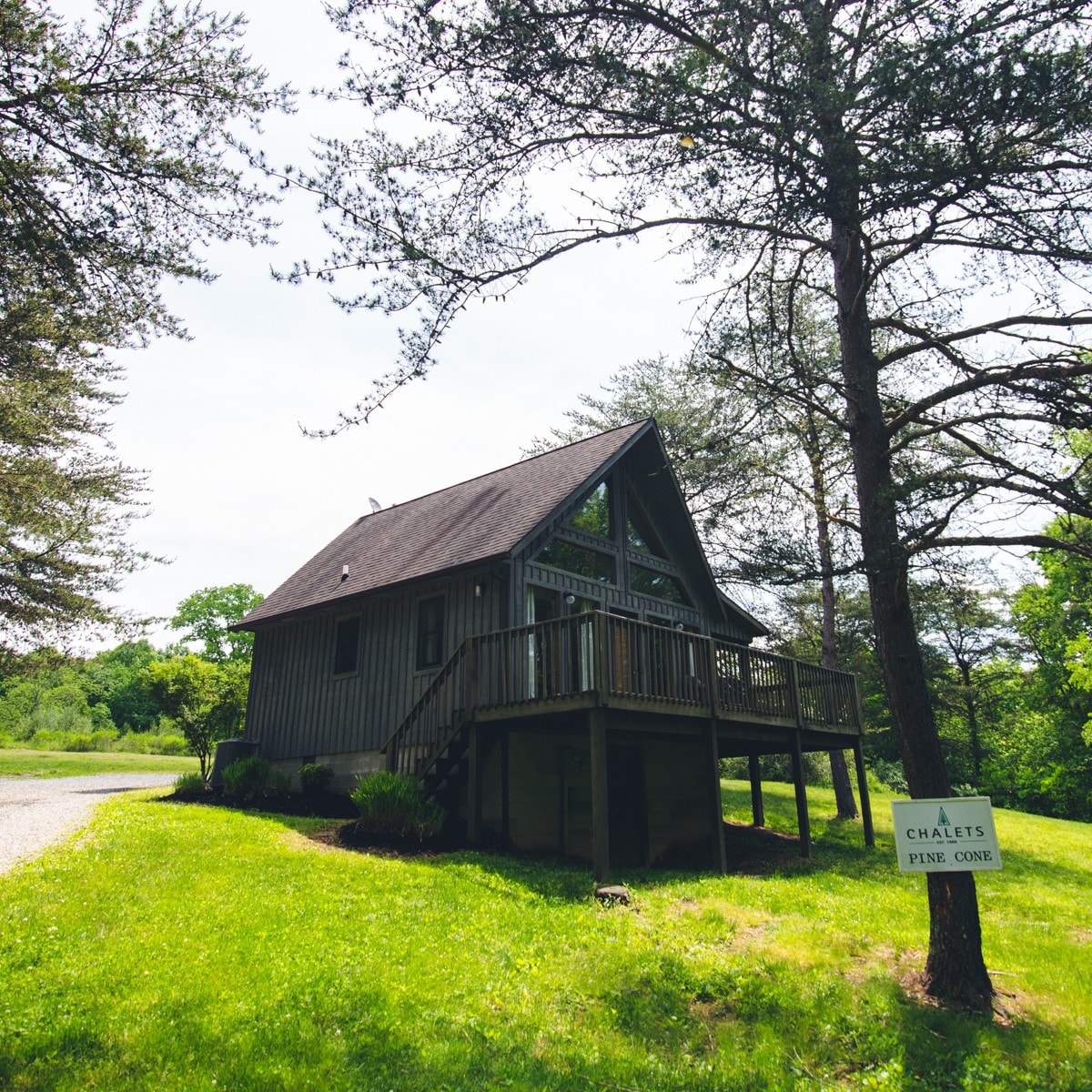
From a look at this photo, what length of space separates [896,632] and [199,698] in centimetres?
1803

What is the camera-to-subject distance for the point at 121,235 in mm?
7434

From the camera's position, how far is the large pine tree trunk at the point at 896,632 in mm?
6824

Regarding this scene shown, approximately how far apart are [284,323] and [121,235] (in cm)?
178

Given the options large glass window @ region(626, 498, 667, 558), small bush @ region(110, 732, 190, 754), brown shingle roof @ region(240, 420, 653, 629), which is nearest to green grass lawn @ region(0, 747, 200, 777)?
small bush @ region(110, 732, 190, 754)

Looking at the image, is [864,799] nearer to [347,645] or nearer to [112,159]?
[347,645]

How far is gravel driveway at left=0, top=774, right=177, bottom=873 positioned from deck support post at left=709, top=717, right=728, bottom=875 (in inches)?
360

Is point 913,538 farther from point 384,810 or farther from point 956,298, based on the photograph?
point 384,810

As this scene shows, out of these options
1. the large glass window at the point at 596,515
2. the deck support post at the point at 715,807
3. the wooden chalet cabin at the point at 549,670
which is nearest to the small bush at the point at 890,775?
the wooden chalet cabin at the point at 549,670

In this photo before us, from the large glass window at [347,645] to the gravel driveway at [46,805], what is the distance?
4924 millimetres

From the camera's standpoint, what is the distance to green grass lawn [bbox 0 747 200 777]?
22.2 m

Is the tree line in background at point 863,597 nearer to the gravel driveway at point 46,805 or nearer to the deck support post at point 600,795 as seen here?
the deck support post at point 600,795

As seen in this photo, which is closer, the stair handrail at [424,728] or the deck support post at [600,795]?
the deck support post at [600,795]

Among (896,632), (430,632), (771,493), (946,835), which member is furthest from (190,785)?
(946,835)

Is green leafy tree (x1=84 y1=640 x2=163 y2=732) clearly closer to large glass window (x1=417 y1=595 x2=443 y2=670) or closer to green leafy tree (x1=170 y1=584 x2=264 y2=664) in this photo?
green leafy tree (x1=170 y1=584 x2=264 y2=664)
